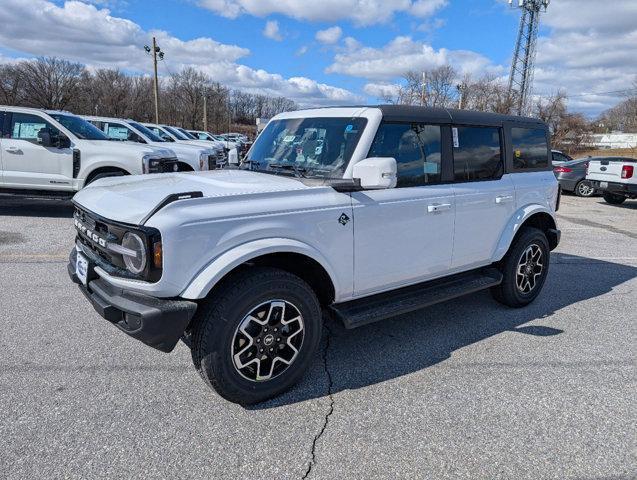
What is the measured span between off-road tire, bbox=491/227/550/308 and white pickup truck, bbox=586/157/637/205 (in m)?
10.2

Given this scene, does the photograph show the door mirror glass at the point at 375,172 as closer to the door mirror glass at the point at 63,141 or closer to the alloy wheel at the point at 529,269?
the alloy wheel at the point at 529,269

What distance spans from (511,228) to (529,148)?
37.3 inches

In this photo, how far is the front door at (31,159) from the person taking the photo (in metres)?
8.62

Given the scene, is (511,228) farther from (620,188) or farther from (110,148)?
(620,188)

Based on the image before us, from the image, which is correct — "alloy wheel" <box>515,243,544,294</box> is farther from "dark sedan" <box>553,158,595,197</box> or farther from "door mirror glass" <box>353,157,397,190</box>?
"dark sedan" <box>553,158,595,197</box>

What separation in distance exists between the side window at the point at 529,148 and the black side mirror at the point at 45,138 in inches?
313

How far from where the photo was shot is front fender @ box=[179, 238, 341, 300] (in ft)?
8.64

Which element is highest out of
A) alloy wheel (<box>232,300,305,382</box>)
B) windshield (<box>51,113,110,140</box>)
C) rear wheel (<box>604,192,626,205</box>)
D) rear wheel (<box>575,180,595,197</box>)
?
windshield (<box>51,113,110,140</box>)

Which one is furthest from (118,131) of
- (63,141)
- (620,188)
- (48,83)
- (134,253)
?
(48,83)

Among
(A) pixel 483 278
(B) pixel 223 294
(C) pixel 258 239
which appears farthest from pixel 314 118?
(A) pixel 483 278

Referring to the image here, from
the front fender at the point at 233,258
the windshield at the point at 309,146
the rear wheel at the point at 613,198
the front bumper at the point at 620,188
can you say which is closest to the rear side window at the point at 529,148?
the windshield at the point at 309,146

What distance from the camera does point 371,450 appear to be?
8.54ft

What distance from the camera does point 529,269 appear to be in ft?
15.9

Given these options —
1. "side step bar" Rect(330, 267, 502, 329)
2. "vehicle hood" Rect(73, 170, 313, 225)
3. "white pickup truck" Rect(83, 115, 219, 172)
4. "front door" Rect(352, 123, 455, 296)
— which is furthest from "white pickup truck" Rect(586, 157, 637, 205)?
"vehicle hood" Rect(73, 170, 313, 225)
